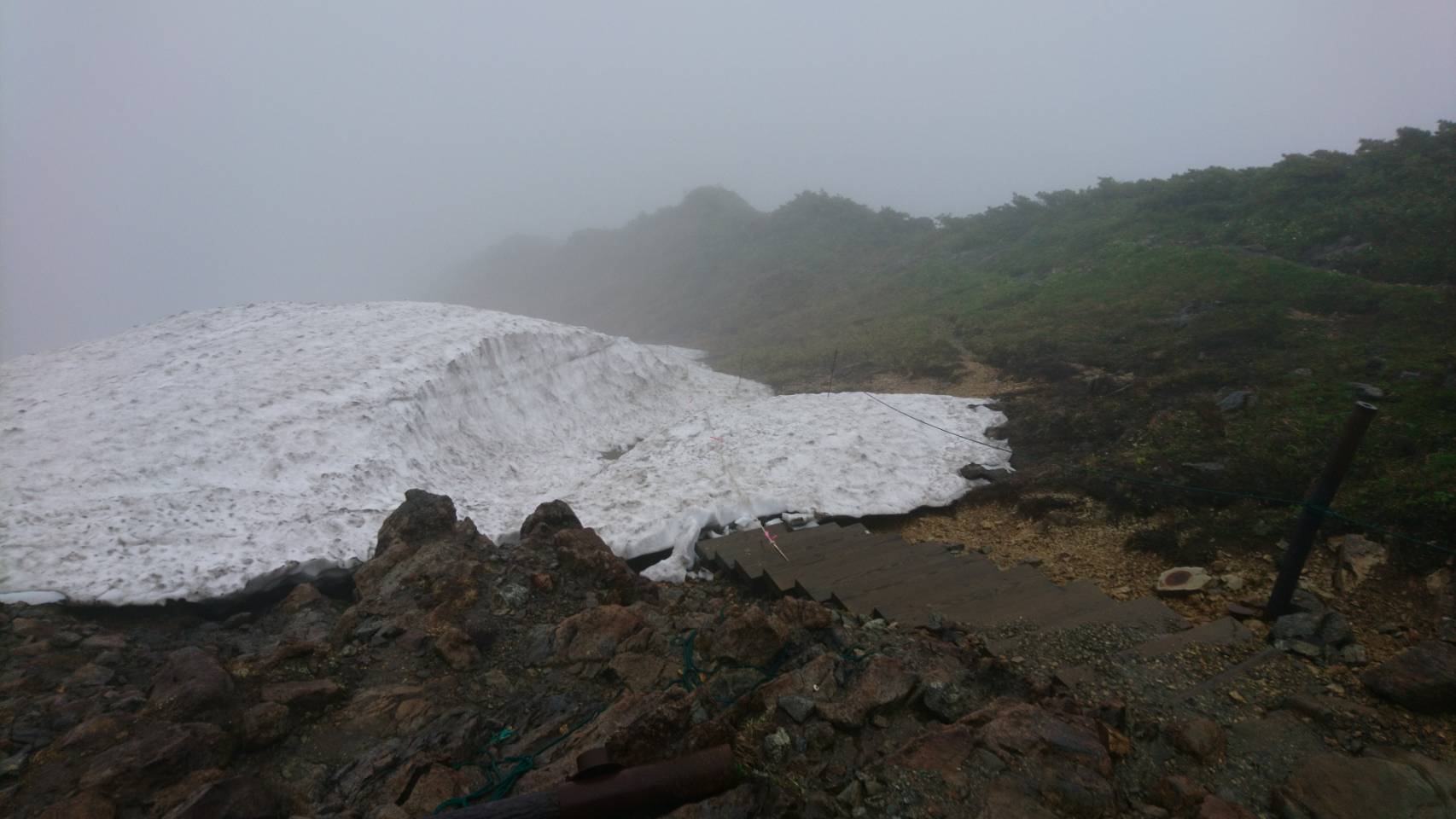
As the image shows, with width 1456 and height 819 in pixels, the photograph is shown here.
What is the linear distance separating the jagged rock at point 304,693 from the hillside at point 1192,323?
348 inches

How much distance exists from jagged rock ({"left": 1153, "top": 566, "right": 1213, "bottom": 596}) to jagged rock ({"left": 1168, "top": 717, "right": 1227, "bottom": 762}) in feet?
8.83

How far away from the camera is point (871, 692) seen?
4.30 metres

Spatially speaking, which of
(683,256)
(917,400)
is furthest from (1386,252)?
(683,256)

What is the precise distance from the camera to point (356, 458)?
1007 cm

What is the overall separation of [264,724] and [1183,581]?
27.0 feet

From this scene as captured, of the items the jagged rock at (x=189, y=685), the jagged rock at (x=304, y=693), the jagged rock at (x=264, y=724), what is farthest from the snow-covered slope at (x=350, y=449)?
the jagged rock at (x=264, y=724)

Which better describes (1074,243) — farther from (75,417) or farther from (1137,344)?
(75,417)

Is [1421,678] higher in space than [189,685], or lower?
lower

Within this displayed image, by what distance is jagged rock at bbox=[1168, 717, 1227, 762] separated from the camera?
12.8 ft

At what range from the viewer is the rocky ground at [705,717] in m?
3.59

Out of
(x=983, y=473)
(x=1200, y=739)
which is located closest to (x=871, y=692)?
(x=1200, y=739)

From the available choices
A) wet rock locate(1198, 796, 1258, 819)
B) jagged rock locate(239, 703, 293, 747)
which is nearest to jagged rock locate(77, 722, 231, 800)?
jagged rock locate(239, 703, 293, 747)

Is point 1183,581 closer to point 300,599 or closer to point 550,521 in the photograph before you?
point 550,521

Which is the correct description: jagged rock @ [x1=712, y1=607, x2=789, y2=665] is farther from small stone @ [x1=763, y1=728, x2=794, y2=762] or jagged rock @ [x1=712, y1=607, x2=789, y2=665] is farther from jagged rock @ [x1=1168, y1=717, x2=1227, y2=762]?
jagged rock @ [x1=1168, y1=717, x2=1227, y2=762]
